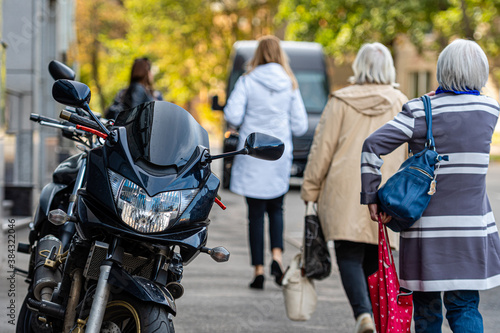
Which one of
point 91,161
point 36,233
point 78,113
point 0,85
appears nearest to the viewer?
point 91,161

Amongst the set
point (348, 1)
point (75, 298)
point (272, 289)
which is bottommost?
point (272, 289)

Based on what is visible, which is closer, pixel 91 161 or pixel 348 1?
pixel 91 161

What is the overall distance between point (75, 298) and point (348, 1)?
79.1 ft

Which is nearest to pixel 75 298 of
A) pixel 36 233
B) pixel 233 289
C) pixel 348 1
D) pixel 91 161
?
pixel 91 161

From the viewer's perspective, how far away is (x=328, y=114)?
17.1 ft

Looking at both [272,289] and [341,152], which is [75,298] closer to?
[341,152]

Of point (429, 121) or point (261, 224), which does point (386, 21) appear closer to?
point (261, 224)

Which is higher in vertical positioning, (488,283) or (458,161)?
(458,161)

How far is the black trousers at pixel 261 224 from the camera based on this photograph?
659 centimetres

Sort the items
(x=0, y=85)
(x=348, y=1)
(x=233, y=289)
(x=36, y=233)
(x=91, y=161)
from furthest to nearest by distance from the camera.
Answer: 1. (x=348, y=1)
2. (x=0, y=85)
3. (x=233, y=289)
4. (x=36, y=233)
5. (x=91, y=161)

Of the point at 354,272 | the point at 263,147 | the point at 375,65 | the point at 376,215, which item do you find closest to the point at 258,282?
the point at 354,272

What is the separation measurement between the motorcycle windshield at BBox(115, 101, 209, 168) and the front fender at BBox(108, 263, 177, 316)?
465 millimetres

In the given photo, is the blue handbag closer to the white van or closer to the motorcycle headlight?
the motorcycle headlight

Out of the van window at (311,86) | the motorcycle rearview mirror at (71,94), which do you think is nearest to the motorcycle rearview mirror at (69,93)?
the motorcycle rearview mirror at (71,94)
